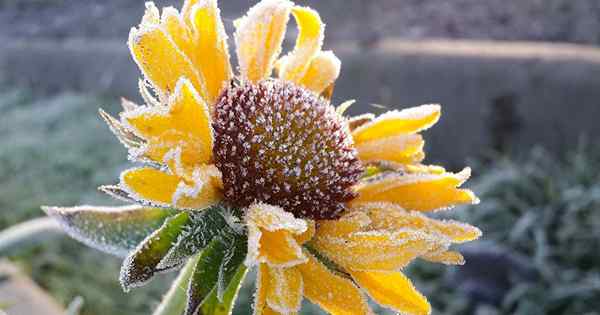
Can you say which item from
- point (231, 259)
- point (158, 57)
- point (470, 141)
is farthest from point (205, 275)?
point (470, 141)

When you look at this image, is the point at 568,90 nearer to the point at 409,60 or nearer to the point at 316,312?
the point at 409,60

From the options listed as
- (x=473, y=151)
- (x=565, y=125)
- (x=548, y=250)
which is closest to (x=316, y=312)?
(x=548, y=250)

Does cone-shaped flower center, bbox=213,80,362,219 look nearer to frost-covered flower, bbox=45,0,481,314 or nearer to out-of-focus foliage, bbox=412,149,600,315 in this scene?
frost-covered flower, bbox=45,0,481,314

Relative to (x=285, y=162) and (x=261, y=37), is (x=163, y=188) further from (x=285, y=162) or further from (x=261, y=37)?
(x=261, y=37)

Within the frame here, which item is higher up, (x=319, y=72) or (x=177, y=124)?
(x=319, y=72)

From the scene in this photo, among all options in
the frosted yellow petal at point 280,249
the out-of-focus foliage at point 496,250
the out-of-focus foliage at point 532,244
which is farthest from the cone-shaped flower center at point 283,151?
the out-of-focus foliage at point 532,244

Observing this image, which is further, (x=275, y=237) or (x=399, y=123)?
(x=399, y=123)
